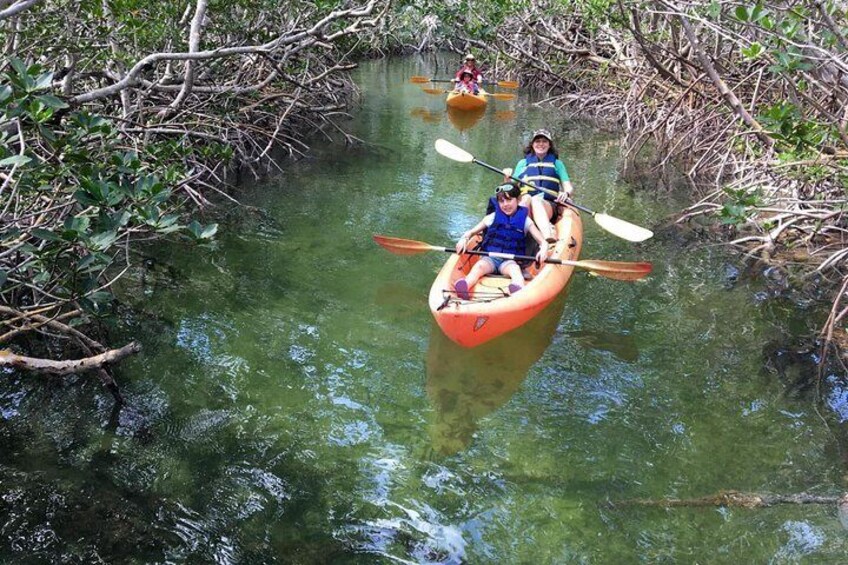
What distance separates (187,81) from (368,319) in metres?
2.75

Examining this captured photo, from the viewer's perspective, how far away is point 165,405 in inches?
138

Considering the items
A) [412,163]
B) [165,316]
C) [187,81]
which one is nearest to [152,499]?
[165,316]

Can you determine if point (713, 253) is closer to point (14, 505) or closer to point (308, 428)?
point (308, 428)

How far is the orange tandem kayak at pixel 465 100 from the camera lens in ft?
40.9

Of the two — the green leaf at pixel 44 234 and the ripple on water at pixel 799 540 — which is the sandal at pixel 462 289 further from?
the green leaf at pixel 44 234

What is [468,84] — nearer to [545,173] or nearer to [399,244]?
[545,173]

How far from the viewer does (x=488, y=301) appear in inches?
159

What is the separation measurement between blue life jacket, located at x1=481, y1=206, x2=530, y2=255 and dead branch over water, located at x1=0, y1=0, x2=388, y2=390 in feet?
5.91

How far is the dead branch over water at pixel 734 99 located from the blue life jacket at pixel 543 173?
47.4 inches

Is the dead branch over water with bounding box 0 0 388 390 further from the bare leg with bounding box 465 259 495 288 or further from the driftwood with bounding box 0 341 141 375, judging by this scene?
the bare leg with bounding box 465 259 495 288

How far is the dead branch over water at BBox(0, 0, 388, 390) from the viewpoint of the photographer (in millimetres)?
2660

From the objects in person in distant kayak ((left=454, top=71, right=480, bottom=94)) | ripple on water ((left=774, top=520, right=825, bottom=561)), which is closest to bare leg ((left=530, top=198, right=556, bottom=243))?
ripple on water ((left=774, top=520, right=825, bottom=561))

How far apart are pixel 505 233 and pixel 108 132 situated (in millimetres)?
2610

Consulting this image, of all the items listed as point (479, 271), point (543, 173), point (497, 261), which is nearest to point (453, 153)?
point (543, 173)
